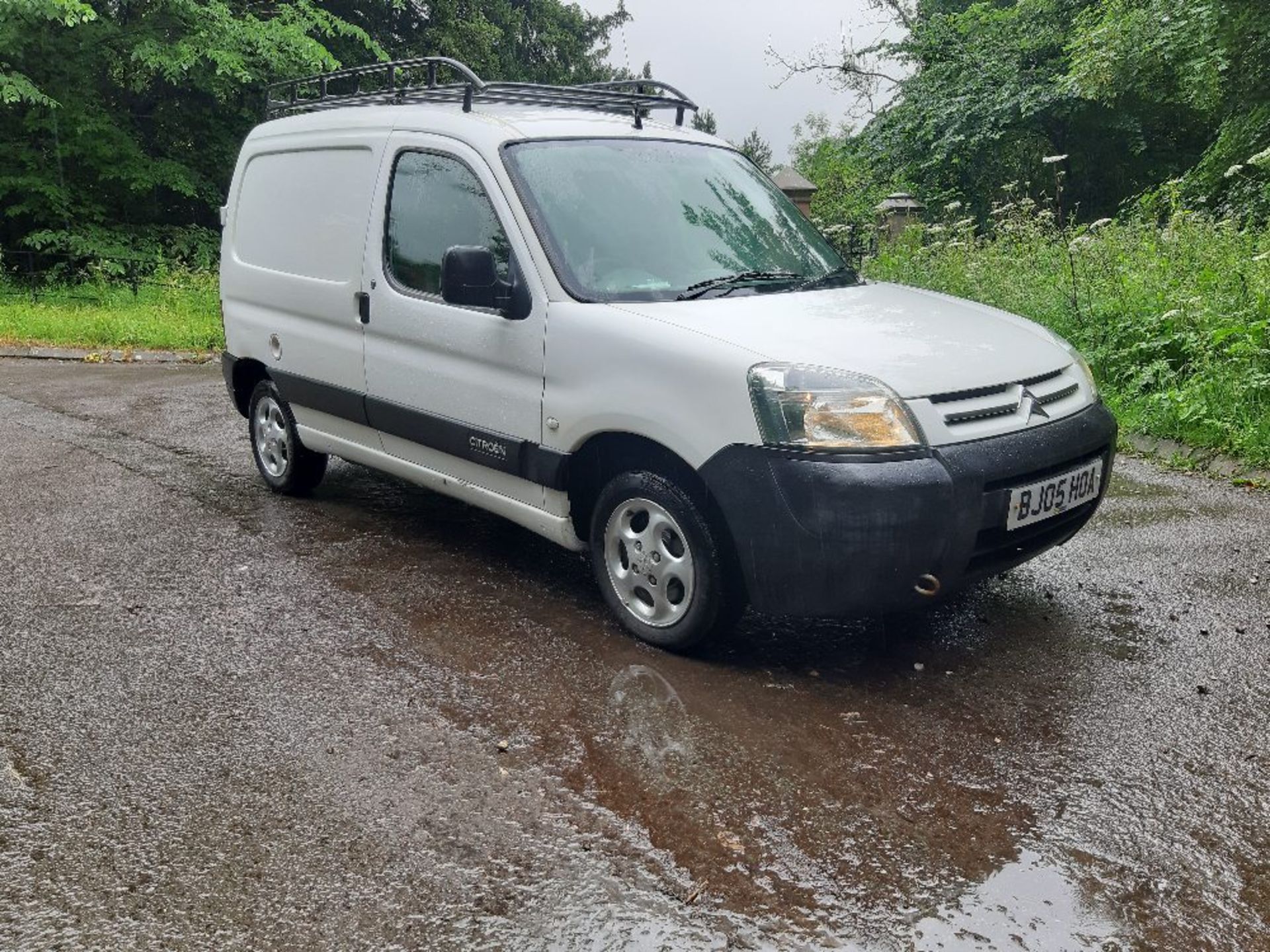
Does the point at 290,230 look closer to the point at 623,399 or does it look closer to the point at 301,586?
the point at 301,586

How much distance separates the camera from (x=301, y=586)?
4.86 meters

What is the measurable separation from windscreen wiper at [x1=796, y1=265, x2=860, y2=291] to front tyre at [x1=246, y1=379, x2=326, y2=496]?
2.83 meters

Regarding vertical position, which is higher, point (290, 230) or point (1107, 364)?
point (290, 230)

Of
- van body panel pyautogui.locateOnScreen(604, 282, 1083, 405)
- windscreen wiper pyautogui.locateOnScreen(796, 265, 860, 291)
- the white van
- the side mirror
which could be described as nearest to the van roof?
the white van

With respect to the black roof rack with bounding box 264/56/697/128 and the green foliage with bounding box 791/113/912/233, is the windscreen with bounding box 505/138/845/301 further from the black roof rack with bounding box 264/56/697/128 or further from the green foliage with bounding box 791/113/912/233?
the green foliage with bounding box 791/113/912/233

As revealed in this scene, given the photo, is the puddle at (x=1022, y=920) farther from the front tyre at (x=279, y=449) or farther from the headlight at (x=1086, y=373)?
the front tyre at (x=279, y=449)

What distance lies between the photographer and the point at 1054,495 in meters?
3.84

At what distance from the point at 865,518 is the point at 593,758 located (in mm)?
1080

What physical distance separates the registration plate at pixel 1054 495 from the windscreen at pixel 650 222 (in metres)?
1.24

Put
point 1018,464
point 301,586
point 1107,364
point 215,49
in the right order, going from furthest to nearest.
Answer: point 215,49 → point 1107,364 → point 301,586 → point 1018,464

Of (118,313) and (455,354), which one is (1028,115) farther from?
(455,354)

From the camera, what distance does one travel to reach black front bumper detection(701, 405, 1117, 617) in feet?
11.4

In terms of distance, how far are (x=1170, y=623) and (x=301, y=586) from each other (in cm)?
351

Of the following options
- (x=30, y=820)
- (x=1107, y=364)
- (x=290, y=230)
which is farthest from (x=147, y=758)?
(x=1107, y=364)
